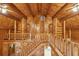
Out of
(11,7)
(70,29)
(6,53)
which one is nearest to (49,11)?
(70,29)

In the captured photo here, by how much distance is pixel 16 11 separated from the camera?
56.6 inches

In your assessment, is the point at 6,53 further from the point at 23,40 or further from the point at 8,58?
the point at 23,40

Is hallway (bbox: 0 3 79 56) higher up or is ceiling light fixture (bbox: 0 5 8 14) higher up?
ceiling light fixture (bbox: 0 5 8 14)

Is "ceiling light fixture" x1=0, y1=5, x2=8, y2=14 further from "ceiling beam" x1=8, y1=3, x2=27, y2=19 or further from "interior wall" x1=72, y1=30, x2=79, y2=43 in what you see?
"interior wall" x1=72, y1=30, x2=79, y2=43

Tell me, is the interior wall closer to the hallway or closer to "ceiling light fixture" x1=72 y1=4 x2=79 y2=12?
the hallway

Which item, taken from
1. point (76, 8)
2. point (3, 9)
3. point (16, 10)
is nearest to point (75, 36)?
point (76, 8)

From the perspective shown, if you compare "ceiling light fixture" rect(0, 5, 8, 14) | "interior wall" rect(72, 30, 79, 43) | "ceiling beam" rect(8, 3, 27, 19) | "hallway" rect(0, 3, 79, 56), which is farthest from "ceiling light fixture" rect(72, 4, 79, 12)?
"ceiling light fixture" rect(0, 5, 8, 14)

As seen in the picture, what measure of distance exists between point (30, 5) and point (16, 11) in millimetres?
179

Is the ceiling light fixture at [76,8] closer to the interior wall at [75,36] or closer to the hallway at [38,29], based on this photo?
the hallway at [38,29]

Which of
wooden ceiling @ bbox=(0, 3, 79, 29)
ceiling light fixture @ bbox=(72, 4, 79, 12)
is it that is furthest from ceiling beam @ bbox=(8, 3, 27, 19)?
ceiling light fixture @ bbox=(72, 4, 79, 12)

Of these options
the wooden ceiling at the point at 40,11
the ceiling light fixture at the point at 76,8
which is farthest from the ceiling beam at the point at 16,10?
the ceiling light fixture at the point at 76,8

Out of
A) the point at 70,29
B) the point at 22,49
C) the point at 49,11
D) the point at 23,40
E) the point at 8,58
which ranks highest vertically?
the point at 49,11

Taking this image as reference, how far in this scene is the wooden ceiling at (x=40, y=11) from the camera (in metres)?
1.42

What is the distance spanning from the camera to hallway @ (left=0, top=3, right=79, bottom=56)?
1.42 meters
